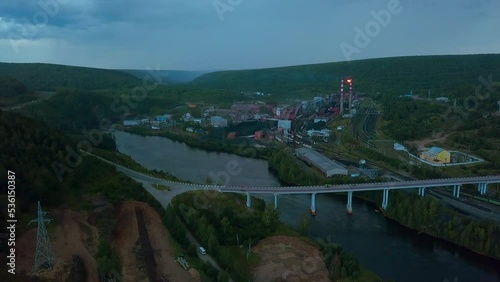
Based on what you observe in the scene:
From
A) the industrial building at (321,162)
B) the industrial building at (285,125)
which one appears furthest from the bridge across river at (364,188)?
the industrial building at (285,125)

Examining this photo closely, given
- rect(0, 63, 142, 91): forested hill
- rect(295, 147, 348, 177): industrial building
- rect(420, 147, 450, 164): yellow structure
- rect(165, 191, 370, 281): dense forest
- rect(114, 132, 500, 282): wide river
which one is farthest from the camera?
rect(0, 63, 142, 91): forested hill

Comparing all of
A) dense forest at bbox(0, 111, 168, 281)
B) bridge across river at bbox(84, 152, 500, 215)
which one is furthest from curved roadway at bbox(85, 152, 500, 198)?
dense forest at bbox(0, 111, 168, 281)

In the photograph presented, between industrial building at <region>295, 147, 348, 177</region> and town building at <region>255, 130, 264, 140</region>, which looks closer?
industrial building at <region>295, 147, 348, 177</region>

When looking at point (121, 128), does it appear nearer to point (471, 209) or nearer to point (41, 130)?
point (41, 130)

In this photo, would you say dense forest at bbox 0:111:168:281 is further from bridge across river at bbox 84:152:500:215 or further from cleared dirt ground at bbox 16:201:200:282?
bridge across river at bbox 84:152:500:215

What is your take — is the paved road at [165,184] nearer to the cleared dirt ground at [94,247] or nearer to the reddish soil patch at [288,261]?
the cleared dirt ground at [94,247]

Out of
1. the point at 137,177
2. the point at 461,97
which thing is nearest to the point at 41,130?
the point at 137,177
